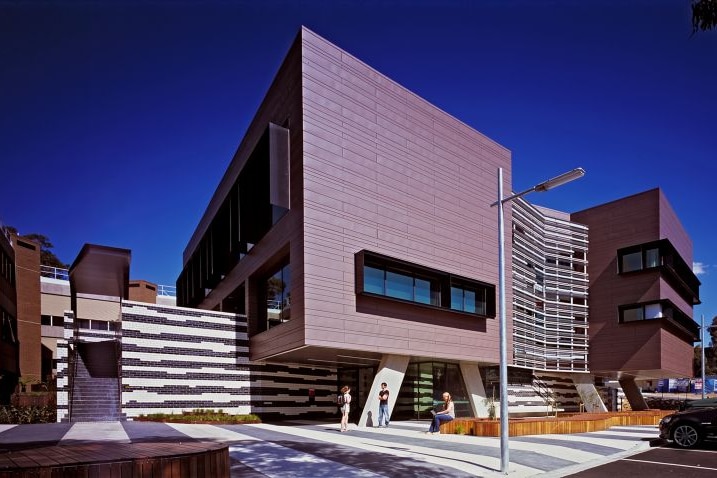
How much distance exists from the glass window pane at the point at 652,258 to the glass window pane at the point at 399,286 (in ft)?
59.4

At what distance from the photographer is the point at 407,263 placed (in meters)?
23.3

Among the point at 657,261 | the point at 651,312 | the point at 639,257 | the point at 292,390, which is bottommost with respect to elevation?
the point at 292,390

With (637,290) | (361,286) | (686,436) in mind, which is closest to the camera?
(686,436)

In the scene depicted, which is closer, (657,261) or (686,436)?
(686,436)

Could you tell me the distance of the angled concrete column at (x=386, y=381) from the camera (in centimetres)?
2269

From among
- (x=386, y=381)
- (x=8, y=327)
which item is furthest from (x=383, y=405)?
(x=8, y=327)

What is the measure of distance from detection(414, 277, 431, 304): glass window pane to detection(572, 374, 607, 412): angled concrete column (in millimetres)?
17600

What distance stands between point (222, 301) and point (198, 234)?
9.41 m

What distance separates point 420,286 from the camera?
79.7 ft

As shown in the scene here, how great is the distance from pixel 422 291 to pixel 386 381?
4005 millimetres

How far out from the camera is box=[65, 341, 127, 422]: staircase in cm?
2209

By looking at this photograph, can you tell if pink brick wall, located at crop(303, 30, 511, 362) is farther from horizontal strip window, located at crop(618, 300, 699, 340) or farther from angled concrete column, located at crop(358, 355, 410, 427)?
horizontal strip window, located at crop(618, 300, 699, 340)

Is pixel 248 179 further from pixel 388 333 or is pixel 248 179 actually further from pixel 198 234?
pixel 198 234

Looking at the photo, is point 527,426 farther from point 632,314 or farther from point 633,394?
point 633,394
